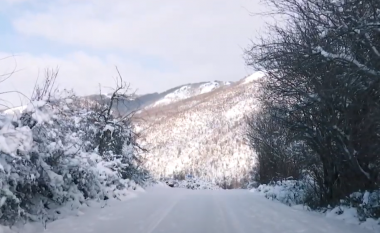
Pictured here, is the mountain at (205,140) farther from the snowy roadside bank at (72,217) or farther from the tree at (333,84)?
the snowy roadside bank at (72,217)

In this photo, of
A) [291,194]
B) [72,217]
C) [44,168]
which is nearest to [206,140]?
[291,194]

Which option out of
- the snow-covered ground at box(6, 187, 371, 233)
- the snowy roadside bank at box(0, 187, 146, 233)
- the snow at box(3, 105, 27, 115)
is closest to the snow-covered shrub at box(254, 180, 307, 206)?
the snow-covered ground at box(6, 187, 371, 233)

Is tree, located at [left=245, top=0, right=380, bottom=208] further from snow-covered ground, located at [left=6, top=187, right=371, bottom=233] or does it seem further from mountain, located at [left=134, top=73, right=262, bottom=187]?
mountain, located at [left=134, top=73, right=262, bottom=187]

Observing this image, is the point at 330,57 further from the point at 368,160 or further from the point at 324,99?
the point at 368,160

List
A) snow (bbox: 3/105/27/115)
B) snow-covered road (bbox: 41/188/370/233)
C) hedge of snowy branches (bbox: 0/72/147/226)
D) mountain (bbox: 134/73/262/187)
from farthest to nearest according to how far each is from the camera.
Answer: mountain (bbox: 134/73/262/187) → snow-covered road (bbox: 41/188/370/233) → snow (bbox: 3/105/27/115) → hedge of snowy branches (bbox: 0/72/147/226)

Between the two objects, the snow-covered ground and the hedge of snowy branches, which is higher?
the hedge of snowy branches

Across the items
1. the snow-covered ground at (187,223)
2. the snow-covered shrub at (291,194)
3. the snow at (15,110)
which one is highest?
the snow at (15,110)

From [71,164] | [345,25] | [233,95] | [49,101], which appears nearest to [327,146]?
[345,25]

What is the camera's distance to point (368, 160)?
544 inches

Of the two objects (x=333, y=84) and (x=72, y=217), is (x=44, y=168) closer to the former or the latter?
(x=72, y=217)

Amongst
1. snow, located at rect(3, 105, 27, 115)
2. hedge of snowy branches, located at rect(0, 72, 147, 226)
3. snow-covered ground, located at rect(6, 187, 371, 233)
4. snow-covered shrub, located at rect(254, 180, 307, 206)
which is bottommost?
snow-covered shrub, located at rect(254, 180, 307, 206)

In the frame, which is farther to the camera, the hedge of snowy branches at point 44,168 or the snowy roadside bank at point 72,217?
the snowy roadside bank at point 72,217

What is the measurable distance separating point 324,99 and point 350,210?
3471mm

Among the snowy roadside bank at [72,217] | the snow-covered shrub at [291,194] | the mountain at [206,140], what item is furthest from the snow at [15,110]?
the mountain at [206,140]
